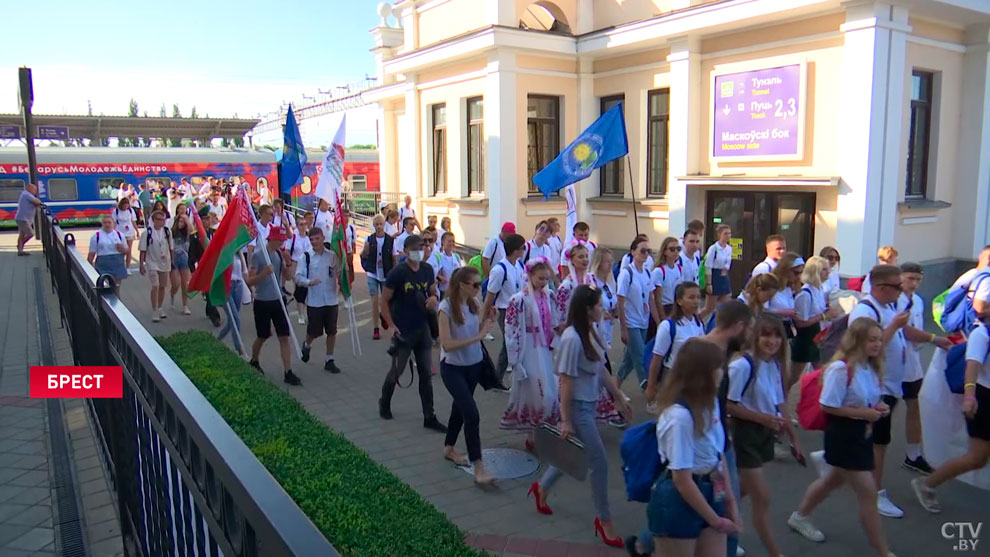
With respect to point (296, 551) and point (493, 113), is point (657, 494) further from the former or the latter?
point (493, 113)

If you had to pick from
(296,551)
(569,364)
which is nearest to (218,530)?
(296,551)

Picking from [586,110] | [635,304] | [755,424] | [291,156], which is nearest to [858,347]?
[755,424]

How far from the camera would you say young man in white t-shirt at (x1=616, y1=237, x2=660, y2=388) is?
7594mm

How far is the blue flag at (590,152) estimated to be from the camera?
34.1ft

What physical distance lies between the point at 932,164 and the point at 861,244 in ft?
8.67

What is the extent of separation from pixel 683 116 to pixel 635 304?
686 cm

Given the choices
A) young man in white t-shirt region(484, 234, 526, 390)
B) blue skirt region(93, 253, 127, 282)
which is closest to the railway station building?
young man in white t-shirt region(484, 234, 526, 390)

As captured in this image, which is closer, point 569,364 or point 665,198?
point 569,364

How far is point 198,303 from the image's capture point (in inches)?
552

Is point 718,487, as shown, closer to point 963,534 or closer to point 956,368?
point 963,534

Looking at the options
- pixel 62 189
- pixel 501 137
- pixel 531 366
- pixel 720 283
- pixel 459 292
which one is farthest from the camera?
pixel 62 189

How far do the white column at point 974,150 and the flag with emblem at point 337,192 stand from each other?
34.8 ft

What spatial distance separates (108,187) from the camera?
3027 cm
